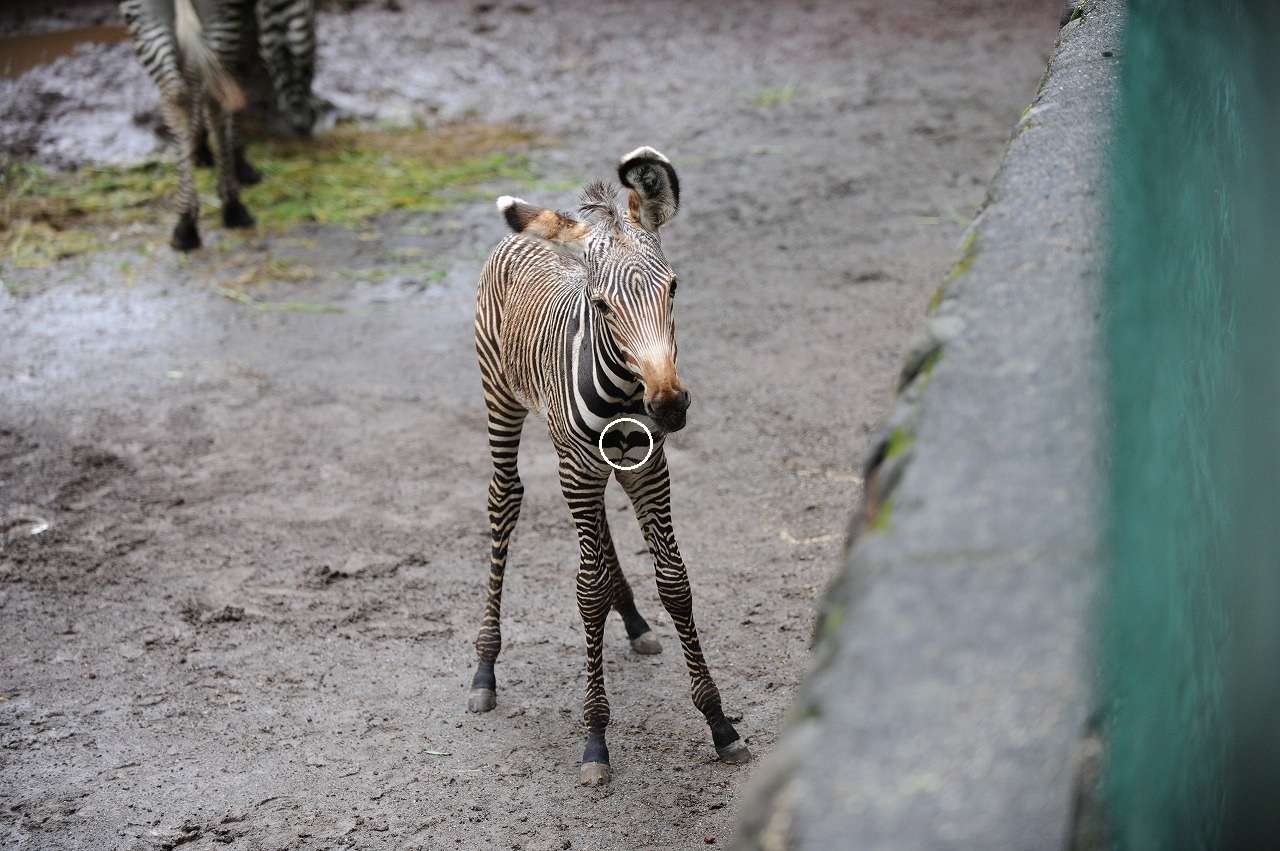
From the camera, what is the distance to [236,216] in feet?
30.7

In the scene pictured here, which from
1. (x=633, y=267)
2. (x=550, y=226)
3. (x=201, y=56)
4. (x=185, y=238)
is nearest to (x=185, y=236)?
(x=185, y=238)

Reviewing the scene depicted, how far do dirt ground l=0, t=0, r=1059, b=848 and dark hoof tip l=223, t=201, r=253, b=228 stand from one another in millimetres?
203

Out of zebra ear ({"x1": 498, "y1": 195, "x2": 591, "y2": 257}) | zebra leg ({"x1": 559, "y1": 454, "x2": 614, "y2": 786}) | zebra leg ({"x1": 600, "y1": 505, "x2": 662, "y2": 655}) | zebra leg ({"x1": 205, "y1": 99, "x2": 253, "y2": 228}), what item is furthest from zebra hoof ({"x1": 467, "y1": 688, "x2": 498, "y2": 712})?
zebra leg ({"x1": 205, "y1": 99, "x2": 253, "y2": 228})

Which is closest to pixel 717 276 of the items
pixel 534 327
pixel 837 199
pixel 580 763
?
pixel 837 199

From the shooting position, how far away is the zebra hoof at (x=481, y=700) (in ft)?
14.5

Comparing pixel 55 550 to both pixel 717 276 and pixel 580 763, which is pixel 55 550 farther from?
pixel 717 276

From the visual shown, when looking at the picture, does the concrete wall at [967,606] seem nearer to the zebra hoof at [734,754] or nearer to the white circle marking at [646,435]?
the white circle marking at [646,435]

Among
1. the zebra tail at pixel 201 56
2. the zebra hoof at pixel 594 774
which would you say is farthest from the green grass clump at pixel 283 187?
the zebra hoof at pixel 594 774

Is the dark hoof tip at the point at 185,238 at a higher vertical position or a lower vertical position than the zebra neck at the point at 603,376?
lower

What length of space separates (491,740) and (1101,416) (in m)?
3.07

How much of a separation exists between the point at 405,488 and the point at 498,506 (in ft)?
5.12

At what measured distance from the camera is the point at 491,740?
4.28 m

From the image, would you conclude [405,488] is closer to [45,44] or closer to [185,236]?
[185,236]

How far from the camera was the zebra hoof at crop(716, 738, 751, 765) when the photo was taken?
4.01m
